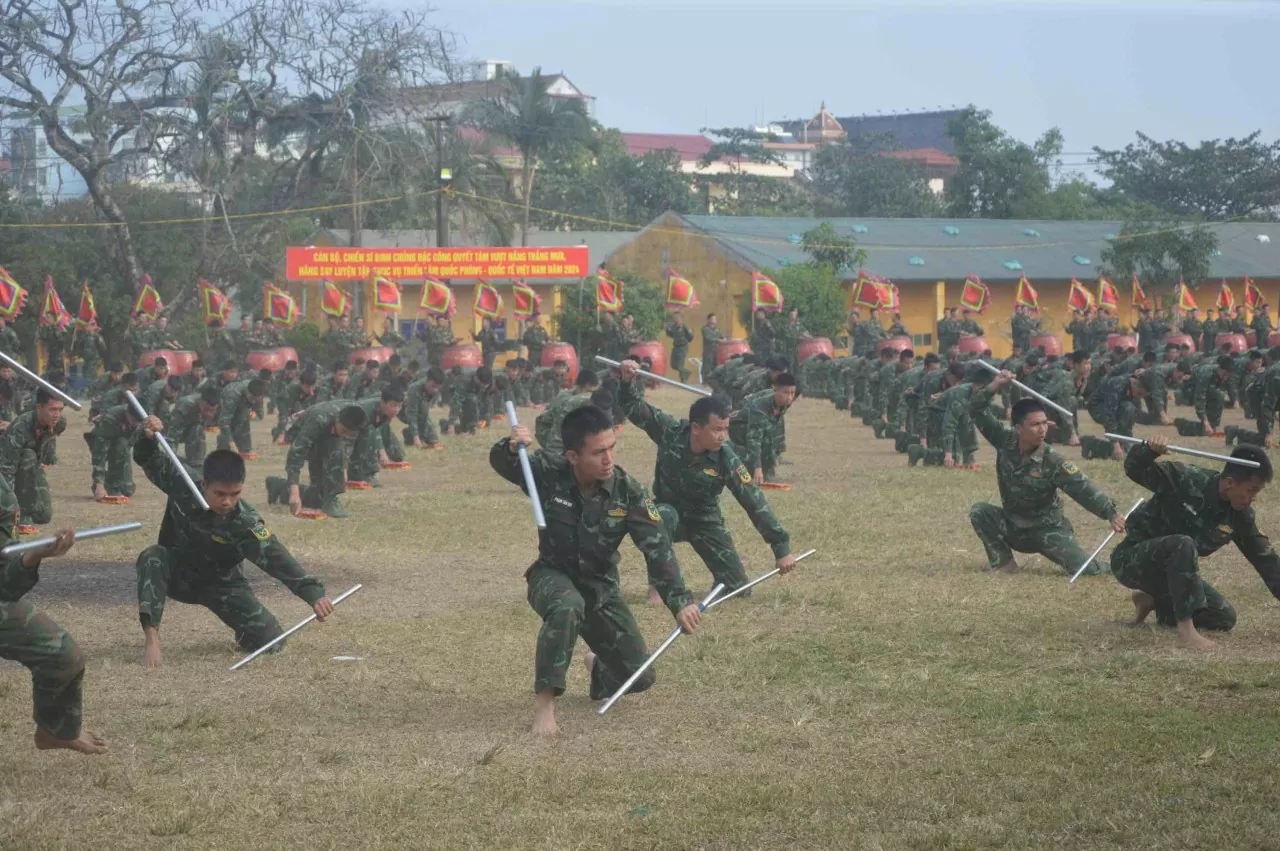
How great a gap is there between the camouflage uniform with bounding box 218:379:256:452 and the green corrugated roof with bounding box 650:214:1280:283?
22.3 m

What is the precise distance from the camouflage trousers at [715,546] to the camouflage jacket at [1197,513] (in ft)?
9.16

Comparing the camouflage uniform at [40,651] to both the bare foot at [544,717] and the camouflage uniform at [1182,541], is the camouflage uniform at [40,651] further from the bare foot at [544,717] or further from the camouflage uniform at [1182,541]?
the camouflage uniform at [1182,541]

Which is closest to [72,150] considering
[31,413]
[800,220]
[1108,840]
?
[800,220]

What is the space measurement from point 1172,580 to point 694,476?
3.37 m

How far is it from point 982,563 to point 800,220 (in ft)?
121

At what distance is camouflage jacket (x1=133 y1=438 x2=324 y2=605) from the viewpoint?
9.29 m

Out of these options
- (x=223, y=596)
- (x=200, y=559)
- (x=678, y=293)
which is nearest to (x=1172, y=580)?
(x=223, y=596)

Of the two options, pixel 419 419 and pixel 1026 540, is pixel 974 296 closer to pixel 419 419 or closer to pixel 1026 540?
pixel 419 419

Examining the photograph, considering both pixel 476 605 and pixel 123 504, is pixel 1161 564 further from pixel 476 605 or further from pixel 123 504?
pixel 123 504

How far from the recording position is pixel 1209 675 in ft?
27.6

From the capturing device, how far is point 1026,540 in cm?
1218

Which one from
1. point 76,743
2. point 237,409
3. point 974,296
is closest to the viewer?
point 76,743

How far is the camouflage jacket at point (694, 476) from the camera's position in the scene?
11.1m

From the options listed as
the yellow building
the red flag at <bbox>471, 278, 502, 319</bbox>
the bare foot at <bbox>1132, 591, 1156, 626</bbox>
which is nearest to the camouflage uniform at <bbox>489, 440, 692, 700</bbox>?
the bare foot at <bbox>1132, 591, 1156, 626</bbox>
